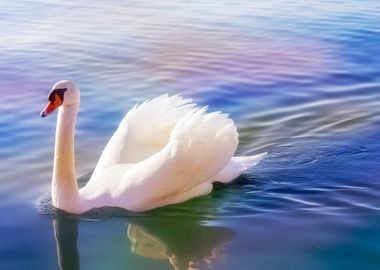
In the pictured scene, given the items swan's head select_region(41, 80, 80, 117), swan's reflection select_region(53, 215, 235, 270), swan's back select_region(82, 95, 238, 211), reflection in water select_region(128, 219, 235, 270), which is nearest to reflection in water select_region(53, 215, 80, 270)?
swan's reflection select_region(53, 215, 235, 270)

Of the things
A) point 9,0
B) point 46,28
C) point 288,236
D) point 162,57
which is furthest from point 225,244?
point 9,0

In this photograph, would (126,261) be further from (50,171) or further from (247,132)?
(247,132)

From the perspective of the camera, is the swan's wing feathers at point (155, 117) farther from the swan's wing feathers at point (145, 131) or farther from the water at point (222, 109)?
the water at point (222, 109)

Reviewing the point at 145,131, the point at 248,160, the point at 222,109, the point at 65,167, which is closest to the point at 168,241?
the point at 65,167

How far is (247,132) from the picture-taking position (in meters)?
8.19

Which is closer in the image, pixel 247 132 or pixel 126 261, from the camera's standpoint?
Answer: pixel 126 261

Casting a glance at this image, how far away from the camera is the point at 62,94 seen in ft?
20.2

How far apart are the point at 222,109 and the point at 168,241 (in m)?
3.32

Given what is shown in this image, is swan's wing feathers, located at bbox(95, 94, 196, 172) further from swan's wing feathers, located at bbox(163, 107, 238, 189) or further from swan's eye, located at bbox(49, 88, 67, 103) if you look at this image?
swan's eye, located at bbox(49, 88, 67, 103)

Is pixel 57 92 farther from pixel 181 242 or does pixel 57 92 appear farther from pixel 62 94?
pixel 181 242

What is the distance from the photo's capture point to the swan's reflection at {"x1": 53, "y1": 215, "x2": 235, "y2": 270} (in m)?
5.65

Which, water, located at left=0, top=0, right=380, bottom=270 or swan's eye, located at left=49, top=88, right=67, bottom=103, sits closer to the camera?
water, located at left=0, top=0, right=380, bottom=270

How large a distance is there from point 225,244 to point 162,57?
20.7ft

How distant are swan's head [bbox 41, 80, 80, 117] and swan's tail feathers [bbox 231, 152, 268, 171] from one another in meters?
1.46
